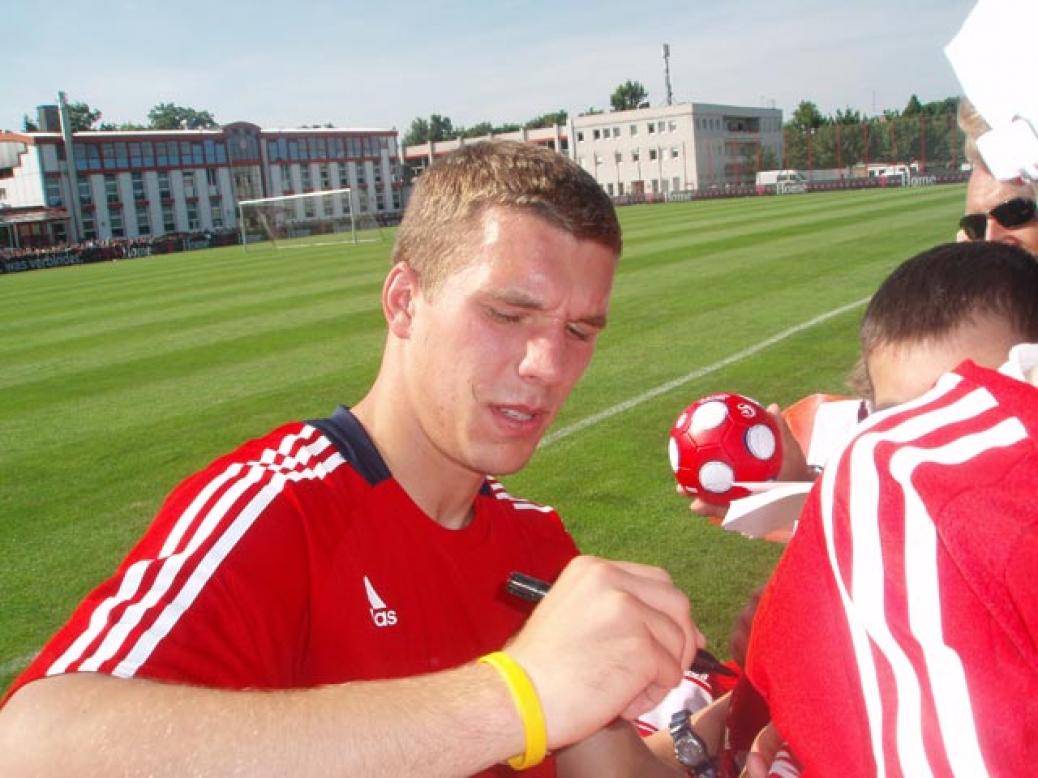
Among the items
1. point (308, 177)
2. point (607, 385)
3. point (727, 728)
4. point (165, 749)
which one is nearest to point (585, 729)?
point (165, 749)

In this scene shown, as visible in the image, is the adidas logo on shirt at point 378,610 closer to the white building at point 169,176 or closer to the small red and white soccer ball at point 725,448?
the small red and white soccer ball at point 725,448

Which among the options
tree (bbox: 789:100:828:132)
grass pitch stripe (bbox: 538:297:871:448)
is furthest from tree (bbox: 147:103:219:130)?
grass pitch stripe (bbox: 538:297:871:448)

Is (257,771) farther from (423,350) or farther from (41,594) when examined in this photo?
(41,594)

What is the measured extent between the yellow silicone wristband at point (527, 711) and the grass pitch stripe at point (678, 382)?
19.2 feet

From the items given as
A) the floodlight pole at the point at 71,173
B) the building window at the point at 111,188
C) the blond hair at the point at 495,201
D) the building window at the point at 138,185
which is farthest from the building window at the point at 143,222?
the blond hair at the point at 495,201

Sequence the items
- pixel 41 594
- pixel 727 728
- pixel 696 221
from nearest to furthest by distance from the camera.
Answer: pixel 727 728 < pixel 41 594 < pixel 696 221

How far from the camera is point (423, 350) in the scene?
1992 millimetres

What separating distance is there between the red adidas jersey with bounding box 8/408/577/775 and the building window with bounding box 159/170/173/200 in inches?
3216

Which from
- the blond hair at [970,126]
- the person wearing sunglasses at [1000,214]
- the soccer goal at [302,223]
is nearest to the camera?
the blond hair at [970,126]

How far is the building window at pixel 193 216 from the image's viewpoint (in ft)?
259

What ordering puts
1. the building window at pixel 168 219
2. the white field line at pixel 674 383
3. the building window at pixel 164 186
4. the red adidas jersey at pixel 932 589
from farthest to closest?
the building window at pixel 168 219 → the building window at pixel 164 186 → the white field line at pixel 674 383 → the red adidas jersey at pixel 932 589

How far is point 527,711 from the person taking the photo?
4.11 feet

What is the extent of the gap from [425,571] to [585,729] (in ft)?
2.57

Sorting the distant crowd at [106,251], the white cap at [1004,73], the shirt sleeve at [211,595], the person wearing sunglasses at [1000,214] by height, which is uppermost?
the distant crowd at [106,251]
